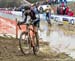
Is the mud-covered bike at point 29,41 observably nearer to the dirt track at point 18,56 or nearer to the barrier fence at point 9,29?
the dirt track at point 18,56

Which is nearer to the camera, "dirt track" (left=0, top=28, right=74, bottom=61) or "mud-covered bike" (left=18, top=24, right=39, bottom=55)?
"dirt track" (left=0, top=28, right=74, bottom=61)

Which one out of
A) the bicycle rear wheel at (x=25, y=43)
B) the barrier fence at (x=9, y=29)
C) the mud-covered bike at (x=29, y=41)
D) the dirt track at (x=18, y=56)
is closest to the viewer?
the dirt track at (x=18, y=56)

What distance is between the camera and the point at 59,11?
102ft

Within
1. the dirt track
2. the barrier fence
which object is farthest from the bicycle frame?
the barrier fence

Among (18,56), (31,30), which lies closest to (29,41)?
(31,30)

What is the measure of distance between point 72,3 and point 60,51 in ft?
68.1

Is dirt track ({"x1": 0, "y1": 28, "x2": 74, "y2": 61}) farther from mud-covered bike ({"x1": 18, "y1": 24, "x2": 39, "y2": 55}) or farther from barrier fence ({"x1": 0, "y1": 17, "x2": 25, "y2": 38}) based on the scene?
barrier fence ({"x1": 0, "y1": 17, "x2": 25, "y2": 38})

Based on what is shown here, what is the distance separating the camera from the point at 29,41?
11148 mm

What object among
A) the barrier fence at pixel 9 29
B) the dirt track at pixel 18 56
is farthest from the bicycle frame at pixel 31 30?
the barrier fence at pixel 9 29

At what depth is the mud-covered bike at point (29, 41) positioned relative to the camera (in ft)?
35.8

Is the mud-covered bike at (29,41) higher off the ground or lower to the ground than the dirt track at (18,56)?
higher

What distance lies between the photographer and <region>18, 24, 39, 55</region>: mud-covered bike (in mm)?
10914

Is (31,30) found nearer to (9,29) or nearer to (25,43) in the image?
(25,43)

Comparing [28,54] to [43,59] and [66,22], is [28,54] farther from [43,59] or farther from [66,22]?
[66,22]
